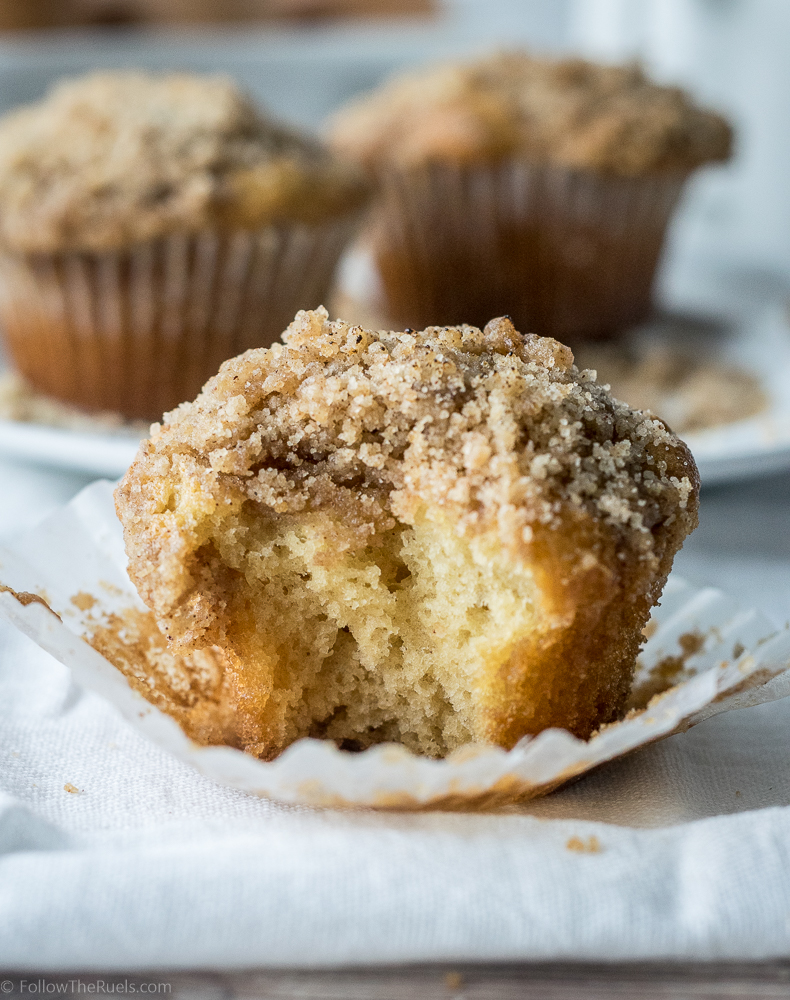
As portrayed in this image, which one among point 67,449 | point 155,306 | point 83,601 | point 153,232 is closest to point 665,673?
point 83,601

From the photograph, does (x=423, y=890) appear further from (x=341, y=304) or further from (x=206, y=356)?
(x=341, y=304)

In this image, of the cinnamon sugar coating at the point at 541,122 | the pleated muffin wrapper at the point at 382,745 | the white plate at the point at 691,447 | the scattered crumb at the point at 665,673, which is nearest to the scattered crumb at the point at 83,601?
the pleated muffin wrapper at the point at 382,745

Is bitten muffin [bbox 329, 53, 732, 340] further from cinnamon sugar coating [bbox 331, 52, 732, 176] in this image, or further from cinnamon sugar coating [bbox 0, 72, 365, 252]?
cinnamon sugar coating [bbox 0, 72, 365, 252]

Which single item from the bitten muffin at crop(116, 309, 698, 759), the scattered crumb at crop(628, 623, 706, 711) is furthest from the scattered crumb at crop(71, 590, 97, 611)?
the scattered crumb at crop(628, 623, 706, 711)

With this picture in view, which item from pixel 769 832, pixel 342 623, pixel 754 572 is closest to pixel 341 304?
pixel 754 572

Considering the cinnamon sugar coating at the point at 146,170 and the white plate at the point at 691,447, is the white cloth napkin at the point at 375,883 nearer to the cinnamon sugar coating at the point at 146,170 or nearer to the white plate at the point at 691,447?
the white plate at the point at 691,447
